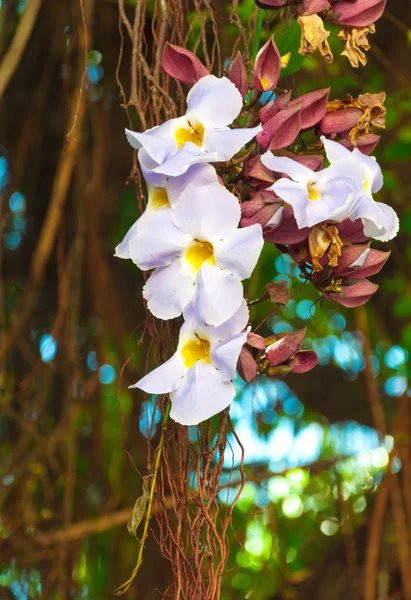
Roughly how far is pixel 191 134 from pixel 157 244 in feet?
0.31

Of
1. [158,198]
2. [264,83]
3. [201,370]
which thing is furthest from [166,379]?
[264,83]

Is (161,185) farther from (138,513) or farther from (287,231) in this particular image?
(138,513)

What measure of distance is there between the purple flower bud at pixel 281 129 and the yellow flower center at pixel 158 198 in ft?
0.25

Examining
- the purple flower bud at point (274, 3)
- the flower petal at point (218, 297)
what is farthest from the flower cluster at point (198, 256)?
the purple flower bud at point (274, 3)

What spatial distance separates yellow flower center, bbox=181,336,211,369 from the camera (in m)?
0.46

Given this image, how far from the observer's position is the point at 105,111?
4.82 ft

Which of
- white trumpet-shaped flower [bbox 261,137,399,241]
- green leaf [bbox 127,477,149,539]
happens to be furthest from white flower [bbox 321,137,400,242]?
green leaf [bbox 127,477,149,539]

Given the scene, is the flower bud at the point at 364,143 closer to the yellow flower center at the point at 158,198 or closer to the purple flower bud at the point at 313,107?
the purple flower bud at the point at 313,107

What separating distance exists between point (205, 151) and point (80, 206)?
0.88 meters

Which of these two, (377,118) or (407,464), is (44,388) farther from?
(377,118)

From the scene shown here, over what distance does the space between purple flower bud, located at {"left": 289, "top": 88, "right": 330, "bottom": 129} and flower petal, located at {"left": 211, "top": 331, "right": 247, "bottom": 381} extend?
174 mm

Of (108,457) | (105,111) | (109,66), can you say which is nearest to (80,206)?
(105,111)

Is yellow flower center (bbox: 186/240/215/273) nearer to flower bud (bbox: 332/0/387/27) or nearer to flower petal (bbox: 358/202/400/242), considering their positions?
flower petal (bbox: 358/202/400/242)

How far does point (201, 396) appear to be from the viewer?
443 millimetres
